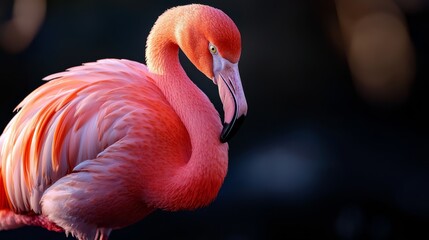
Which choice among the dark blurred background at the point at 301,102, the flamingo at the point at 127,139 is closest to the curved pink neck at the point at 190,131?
the flamingo at the point at 127,139

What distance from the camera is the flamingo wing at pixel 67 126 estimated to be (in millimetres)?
2338

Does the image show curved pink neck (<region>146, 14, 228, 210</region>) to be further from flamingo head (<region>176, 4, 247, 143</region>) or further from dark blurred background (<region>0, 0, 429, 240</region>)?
dark blurred background (<region>0, 0, 429, 240</region>)

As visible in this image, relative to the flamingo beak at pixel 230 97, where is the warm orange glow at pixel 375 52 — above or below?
below

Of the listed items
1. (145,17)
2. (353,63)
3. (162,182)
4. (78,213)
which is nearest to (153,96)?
(162,182)

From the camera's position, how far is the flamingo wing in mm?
2338

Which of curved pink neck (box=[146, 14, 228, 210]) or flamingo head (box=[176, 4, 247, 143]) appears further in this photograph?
curved pink neck (box=[146, 14, 228, 210])

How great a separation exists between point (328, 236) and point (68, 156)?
1.68 meters

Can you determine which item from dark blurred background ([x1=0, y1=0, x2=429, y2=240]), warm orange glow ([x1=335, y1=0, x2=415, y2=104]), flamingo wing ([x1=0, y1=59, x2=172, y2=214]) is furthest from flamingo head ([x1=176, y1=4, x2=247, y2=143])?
warm orange glow ([x1=335, y1=0, x2=415, y2=104])

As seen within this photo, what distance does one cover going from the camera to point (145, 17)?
352cm

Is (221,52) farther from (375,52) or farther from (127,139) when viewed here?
(375,52)

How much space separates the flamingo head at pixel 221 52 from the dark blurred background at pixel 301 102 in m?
1.30

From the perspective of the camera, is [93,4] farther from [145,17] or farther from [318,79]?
[318,79]

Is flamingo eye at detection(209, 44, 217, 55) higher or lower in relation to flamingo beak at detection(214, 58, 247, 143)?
higher

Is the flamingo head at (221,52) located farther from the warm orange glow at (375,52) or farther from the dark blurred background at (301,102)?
the warm orange glow at (375,52)
